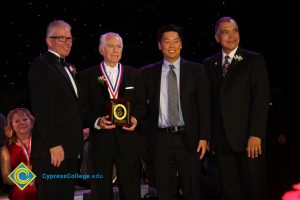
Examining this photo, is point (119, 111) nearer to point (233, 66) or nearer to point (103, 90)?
point (103, 90)

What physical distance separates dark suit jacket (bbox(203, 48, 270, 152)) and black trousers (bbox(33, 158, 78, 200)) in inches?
A: 52.0

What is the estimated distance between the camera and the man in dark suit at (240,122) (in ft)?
12.6

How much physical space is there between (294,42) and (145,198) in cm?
319

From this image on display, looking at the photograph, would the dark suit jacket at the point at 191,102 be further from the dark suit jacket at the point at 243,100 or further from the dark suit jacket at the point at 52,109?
the dark suit jacket at the point at 52,109

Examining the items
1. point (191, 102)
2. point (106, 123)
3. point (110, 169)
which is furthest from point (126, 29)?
point (110, 169)

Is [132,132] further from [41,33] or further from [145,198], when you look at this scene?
[41,33]

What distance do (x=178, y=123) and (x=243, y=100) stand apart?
1.92ft

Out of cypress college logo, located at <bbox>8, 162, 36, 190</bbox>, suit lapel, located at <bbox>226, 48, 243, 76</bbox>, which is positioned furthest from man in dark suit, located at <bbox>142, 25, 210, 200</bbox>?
cypress college logo, located at <bbox>8, 162, 36, 190</bbox>

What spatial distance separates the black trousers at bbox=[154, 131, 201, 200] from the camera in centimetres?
382

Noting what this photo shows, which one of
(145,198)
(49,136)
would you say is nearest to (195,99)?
(49,136)

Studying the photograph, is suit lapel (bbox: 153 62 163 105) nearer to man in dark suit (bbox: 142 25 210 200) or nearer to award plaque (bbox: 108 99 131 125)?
man in dark suit (bbox: 142 25 210 200)

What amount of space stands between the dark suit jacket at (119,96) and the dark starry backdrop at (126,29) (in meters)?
2.51

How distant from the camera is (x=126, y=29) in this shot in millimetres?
6797

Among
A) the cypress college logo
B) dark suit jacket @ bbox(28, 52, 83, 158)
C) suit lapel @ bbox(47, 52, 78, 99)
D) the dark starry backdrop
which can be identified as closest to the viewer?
dark suit jacket @ bbox(28, 52, 83, 158)
